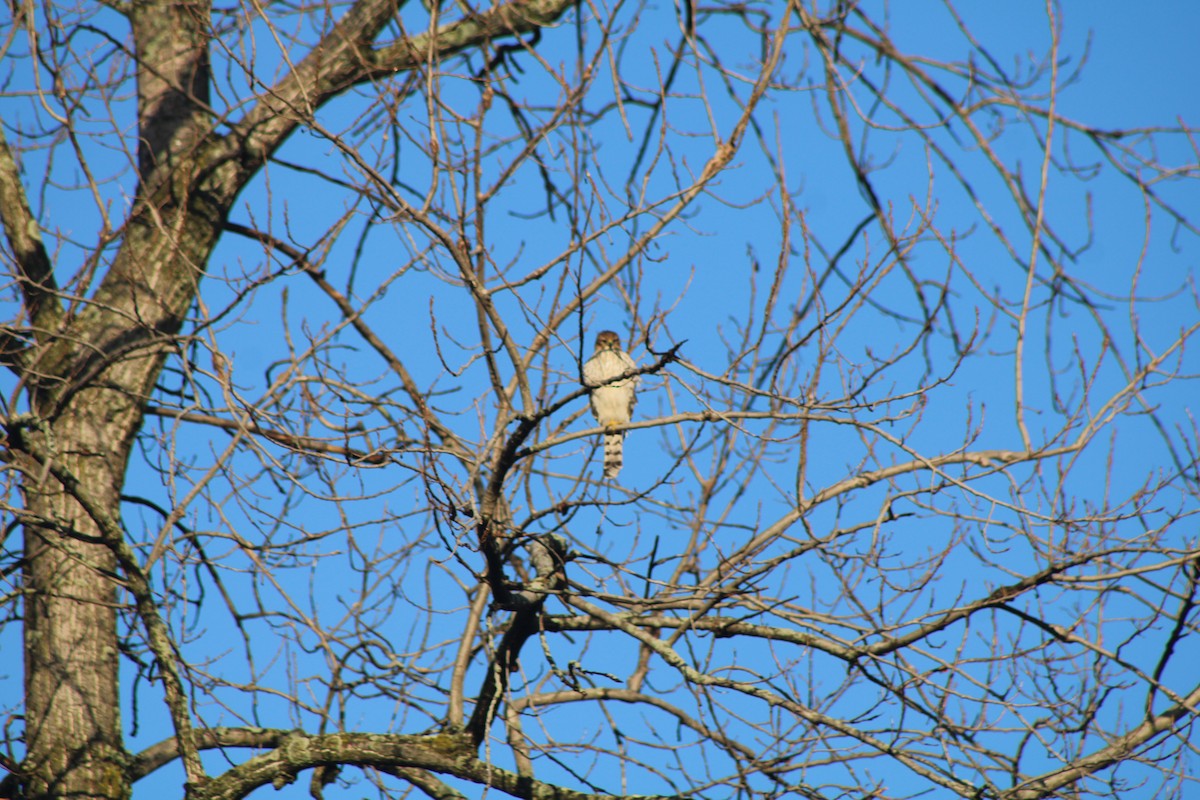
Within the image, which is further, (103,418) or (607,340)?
(607,340)

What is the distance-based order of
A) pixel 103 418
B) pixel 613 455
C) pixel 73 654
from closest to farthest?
1. pixel 73 654
2. pixel 103 418
3. pixel 613 455

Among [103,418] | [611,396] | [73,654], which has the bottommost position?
[73,654]

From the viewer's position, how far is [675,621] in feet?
13.6

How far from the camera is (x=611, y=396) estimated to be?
753 centimetres

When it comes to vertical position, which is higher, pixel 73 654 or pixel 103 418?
pixel 103 418

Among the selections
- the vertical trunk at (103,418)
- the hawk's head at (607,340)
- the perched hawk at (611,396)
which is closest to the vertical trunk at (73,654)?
the vertical trunk at (103,418)

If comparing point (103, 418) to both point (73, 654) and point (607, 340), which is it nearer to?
point (73, 654)

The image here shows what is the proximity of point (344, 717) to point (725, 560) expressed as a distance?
2.05 meters

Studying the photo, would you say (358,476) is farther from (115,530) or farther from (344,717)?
(344,717)

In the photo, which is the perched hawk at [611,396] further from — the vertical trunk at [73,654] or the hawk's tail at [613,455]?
the vertical trunk at [73,654]

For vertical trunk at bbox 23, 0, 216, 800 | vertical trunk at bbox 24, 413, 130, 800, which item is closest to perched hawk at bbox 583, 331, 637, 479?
vertical trunk at bbox 23, 0, 216, 800

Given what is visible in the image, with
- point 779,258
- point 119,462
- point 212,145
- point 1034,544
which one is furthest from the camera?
point 212,145

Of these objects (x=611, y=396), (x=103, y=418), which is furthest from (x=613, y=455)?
(x=103, y=418)

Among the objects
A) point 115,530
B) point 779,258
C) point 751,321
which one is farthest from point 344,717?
point 779,258
